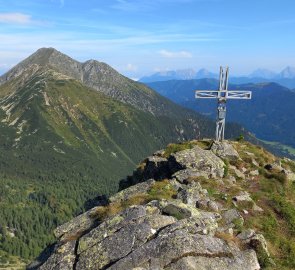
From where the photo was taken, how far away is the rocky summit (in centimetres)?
2855

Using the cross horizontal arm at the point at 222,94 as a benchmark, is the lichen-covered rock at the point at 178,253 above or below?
below

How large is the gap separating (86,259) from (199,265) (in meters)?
8.42

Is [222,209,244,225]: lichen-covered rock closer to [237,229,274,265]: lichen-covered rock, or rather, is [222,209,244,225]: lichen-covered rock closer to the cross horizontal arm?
[237,229,274,265]: lichen-covered rock

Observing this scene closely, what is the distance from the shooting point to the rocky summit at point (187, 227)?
93.7 ft

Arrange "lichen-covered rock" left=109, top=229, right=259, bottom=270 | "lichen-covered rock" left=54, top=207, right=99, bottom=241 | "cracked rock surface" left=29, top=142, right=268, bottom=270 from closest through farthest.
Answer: "lichen-covered rock" left=109, top=229, right=259, bottom=270 → "cracked rock surface" left=29, top=142, right=268, bottom=270 → "lichen-covered rock" left=54, top=207, right=99, bottom=241

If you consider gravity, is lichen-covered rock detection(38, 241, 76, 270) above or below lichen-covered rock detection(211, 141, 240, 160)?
below

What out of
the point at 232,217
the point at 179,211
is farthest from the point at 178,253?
the point at 232,217

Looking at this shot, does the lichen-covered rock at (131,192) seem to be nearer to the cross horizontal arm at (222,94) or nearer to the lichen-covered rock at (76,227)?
the lichen-covered rock at (76,227)

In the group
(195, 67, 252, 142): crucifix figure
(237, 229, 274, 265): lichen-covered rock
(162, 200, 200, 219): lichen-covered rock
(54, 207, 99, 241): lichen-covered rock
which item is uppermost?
(195, 67, 252, 142): crucifix figure

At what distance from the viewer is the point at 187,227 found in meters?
30.7

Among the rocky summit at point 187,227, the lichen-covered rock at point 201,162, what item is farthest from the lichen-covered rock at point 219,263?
the lichen-covered rock at point 201,162

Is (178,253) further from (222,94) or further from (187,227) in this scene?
(222,94)

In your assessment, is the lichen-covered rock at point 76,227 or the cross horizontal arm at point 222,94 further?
the cross horizontal arm at point 222,94

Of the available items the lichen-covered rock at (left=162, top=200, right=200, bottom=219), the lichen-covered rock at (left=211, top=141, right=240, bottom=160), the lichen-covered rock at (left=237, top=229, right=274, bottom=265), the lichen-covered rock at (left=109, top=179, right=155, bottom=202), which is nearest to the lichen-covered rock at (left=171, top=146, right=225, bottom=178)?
the lichen-covered rock at (left=211, top=141, right=240, bottom=160)
